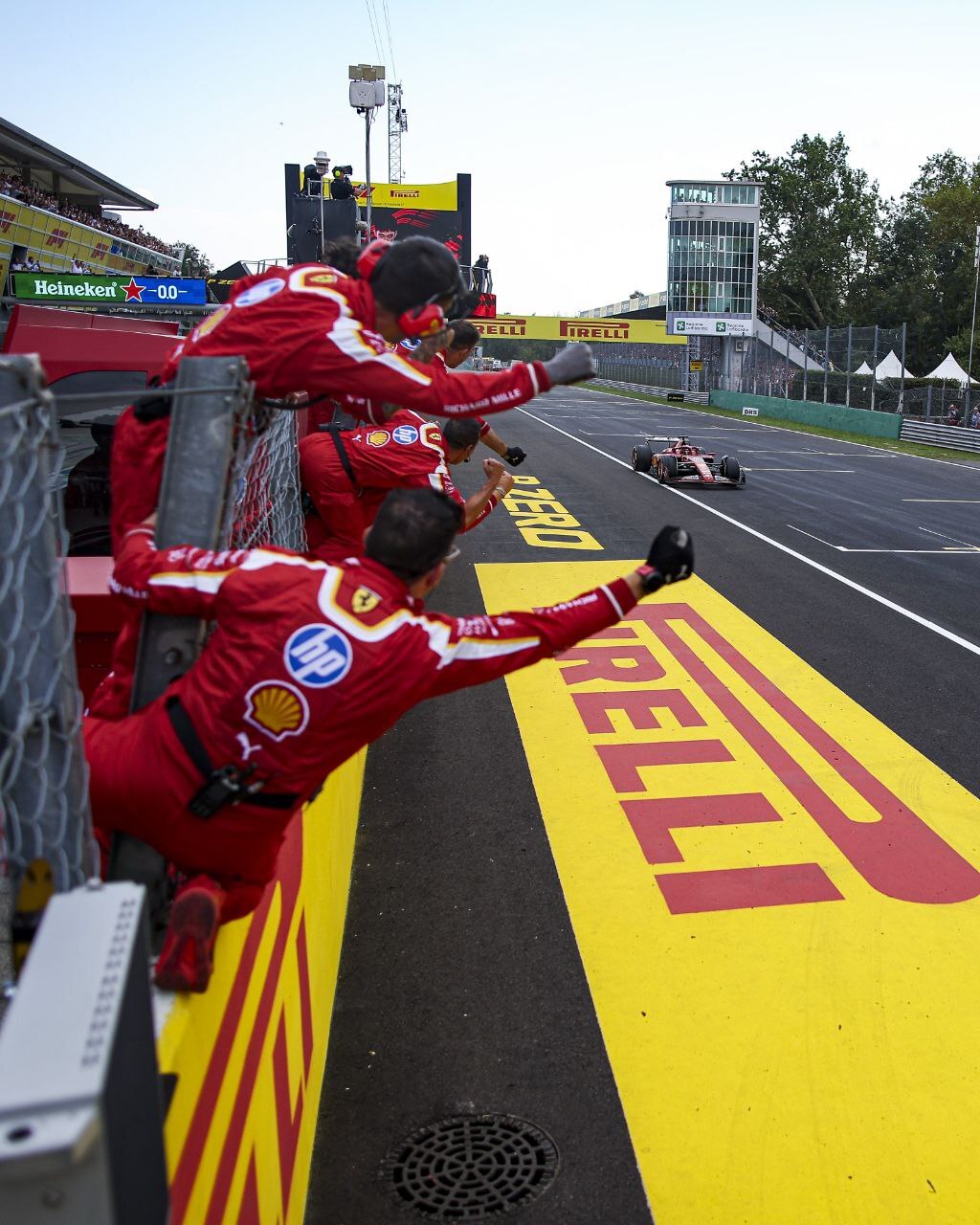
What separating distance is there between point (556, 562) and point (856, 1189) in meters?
9.54

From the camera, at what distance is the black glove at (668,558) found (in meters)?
2.68

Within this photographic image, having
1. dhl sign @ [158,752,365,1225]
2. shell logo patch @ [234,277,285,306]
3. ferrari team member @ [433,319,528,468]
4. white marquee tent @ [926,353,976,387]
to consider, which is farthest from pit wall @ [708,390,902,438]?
shell logo patch @ [234,277,285,306]

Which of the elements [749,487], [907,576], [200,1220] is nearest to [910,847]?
[200,1220]

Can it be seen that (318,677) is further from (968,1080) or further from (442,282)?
(968,1080)

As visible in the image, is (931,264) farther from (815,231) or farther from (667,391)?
(667,391)

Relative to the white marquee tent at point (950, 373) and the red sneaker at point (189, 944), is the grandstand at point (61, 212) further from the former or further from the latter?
the white marquee tent at point (950, 373)

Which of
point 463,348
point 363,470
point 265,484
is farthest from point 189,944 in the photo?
point 463,348

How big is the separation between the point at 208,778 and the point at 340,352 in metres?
1.21

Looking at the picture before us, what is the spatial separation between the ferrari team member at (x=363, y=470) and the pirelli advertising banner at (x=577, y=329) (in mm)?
62597

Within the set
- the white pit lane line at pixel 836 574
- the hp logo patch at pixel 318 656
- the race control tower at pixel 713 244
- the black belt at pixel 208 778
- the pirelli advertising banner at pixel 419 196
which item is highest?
the race control tower at pixel 713 244

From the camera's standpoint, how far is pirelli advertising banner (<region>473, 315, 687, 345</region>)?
67.4 metres

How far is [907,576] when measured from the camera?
12133 millimetres

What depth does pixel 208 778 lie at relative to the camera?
2.45 m

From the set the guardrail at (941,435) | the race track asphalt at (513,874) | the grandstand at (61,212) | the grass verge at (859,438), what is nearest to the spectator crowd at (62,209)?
the grandstand at (61,212)
